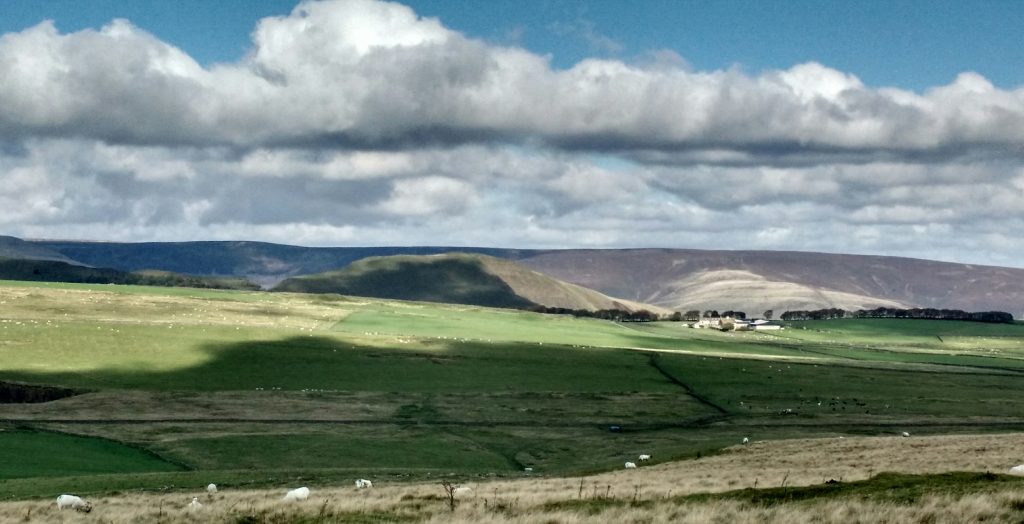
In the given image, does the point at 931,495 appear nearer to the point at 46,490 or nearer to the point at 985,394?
the point at 46,490

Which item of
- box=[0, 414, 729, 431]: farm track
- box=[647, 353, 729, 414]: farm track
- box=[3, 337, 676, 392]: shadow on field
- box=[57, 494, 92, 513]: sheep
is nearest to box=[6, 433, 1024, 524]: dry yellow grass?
box=[57, 494, 92, 513]: sheep

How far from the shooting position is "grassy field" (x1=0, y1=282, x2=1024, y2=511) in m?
73.0

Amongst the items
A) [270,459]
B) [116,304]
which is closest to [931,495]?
[270,459]

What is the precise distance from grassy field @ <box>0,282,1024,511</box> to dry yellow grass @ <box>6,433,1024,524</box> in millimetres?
9920

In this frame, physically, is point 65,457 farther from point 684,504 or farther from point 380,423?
point 684,504

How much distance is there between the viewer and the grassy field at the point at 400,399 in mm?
73000

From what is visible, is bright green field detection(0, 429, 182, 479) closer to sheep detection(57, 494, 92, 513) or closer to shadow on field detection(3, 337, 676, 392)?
sheep detection(57, 494, 92, 513)

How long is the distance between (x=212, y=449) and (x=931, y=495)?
199ft

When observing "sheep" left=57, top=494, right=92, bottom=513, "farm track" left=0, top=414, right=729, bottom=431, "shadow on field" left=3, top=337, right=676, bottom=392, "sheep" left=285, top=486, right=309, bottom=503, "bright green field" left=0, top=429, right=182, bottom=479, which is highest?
"sheep" left=285, top=486, right=309, bottom=503

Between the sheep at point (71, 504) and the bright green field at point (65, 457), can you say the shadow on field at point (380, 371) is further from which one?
the sheep at point (71, 504)

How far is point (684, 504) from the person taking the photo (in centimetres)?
2817

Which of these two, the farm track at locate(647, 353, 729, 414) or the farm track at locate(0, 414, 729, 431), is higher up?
the farm track at locate(647, 353, 729, 414)

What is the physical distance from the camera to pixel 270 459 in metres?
73.1

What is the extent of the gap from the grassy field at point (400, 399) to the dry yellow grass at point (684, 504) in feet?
32.5
